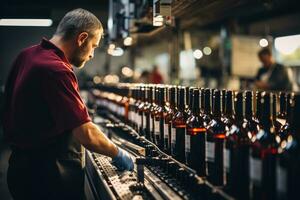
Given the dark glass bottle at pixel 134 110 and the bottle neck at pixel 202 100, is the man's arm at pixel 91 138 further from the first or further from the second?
the dark glass bottle at pixel 134 110

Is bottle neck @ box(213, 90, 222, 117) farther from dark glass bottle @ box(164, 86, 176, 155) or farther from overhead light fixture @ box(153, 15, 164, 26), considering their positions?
overhead light fixture @ box(153, 15, 164, 26)

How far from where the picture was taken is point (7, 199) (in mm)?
5270

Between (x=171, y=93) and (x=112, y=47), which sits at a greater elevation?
(x=112, y=47)

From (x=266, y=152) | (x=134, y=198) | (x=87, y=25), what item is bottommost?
(x=134, y=198)

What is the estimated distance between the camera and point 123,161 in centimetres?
233

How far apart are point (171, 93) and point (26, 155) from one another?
845 mm

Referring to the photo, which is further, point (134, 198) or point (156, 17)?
point (156, 17)

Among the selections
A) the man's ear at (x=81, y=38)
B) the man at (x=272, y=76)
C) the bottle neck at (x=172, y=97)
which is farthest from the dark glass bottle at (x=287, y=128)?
the man at (x=272, y=76)

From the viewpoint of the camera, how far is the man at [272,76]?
6.94 m

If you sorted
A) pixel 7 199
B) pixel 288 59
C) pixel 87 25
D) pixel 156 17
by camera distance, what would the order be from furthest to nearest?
pixel 288 59 → pixel 7 199 → pixel 156 17 → pixel 87 25

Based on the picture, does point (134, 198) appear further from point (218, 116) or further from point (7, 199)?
point (7, 199)

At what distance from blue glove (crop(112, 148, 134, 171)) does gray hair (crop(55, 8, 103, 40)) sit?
2.26 feet

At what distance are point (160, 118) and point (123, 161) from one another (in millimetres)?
349

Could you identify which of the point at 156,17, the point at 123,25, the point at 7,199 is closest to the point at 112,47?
the point at 123,25
